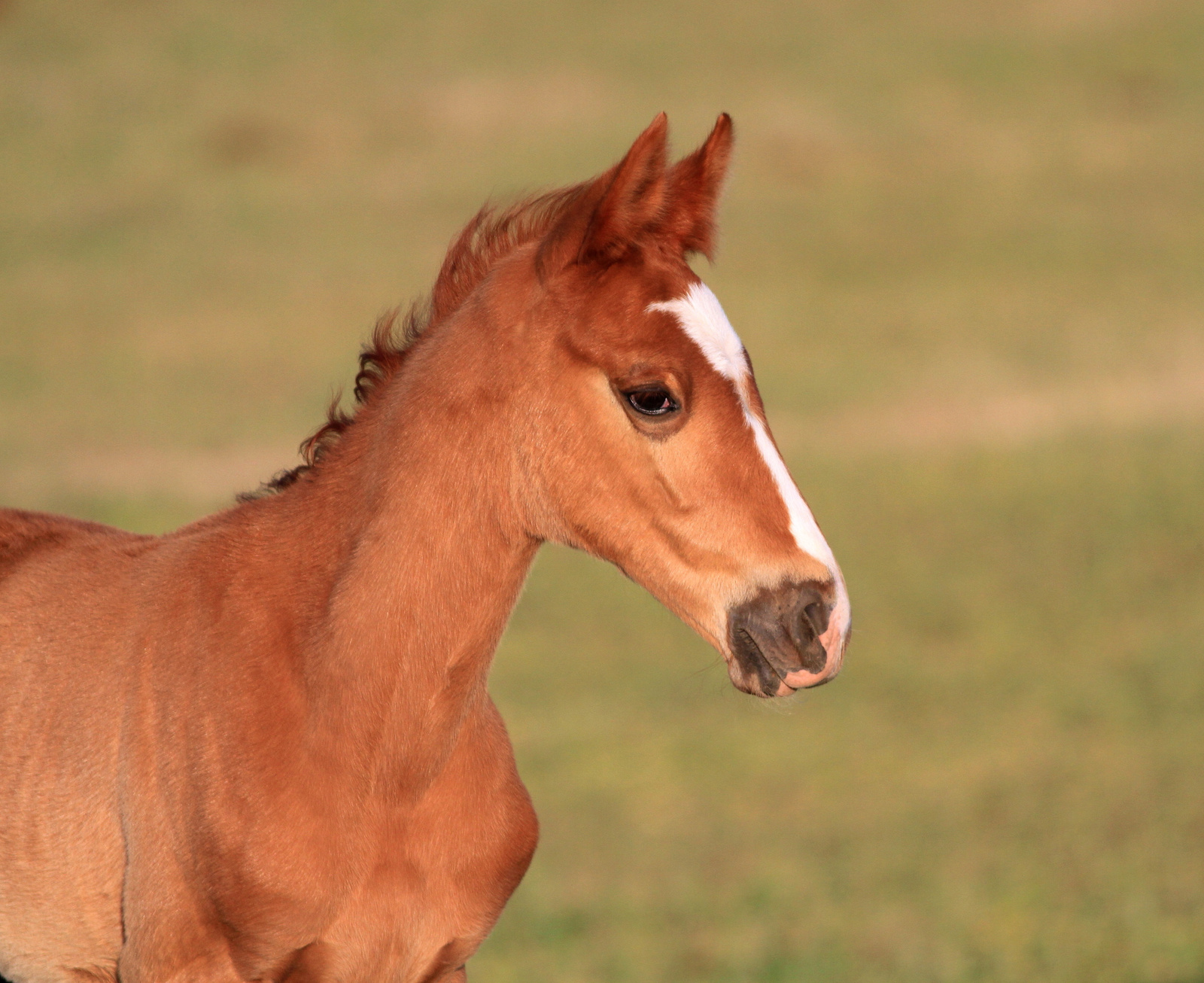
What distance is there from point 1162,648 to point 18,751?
1043 cm

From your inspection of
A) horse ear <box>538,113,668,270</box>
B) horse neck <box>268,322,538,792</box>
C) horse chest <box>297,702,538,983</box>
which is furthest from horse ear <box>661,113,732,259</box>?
horse chest <box>297,702,538,983</box>

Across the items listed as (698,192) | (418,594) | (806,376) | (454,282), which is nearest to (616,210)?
(698,192)

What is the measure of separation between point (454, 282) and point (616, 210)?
543 millimetres

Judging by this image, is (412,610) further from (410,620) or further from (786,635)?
(786,635)

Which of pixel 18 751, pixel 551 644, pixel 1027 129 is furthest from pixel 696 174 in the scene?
pixel 1027 129

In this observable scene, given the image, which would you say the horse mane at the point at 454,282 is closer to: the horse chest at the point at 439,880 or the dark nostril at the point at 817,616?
the horse chest at the point at 439,880

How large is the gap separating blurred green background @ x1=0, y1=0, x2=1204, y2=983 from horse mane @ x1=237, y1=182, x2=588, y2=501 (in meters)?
1.18

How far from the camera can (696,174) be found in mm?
3262

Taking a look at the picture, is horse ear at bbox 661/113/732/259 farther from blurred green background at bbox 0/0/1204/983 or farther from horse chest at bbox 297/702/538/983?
horse chest at bbox 297/702/538/983

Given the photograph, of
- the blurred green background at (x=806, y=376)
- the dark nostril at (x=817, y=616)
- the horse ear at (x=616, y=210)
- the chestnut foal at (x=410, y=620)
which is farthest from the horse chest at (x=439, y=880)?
the horse ear at (x=616, y=210)

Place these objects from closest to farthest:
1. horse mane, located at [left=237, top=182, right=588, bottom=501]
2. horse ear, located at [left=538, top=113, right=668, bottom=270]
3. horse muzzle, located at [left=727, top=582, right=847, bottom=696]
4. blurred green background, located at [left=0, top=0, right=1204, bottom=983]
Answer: horse muzzle, located at [left=727, top=582, right=847, bottom=696] → horse ear, located at [left=538, top=113, right=668, bottom=270] → horse mane, located at [left=237, top=182, right=588, bottom=501] → blurred green background, located at [left=0, top=0, right=1204, bottom=983]

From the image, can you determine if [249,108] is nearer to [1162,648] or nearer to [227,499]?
[227,499]

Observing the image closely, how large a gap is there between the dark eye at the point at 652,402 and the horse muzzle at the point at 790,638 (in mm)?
402

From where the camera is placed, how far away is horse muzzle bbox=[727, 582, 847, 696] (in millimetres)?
2826
